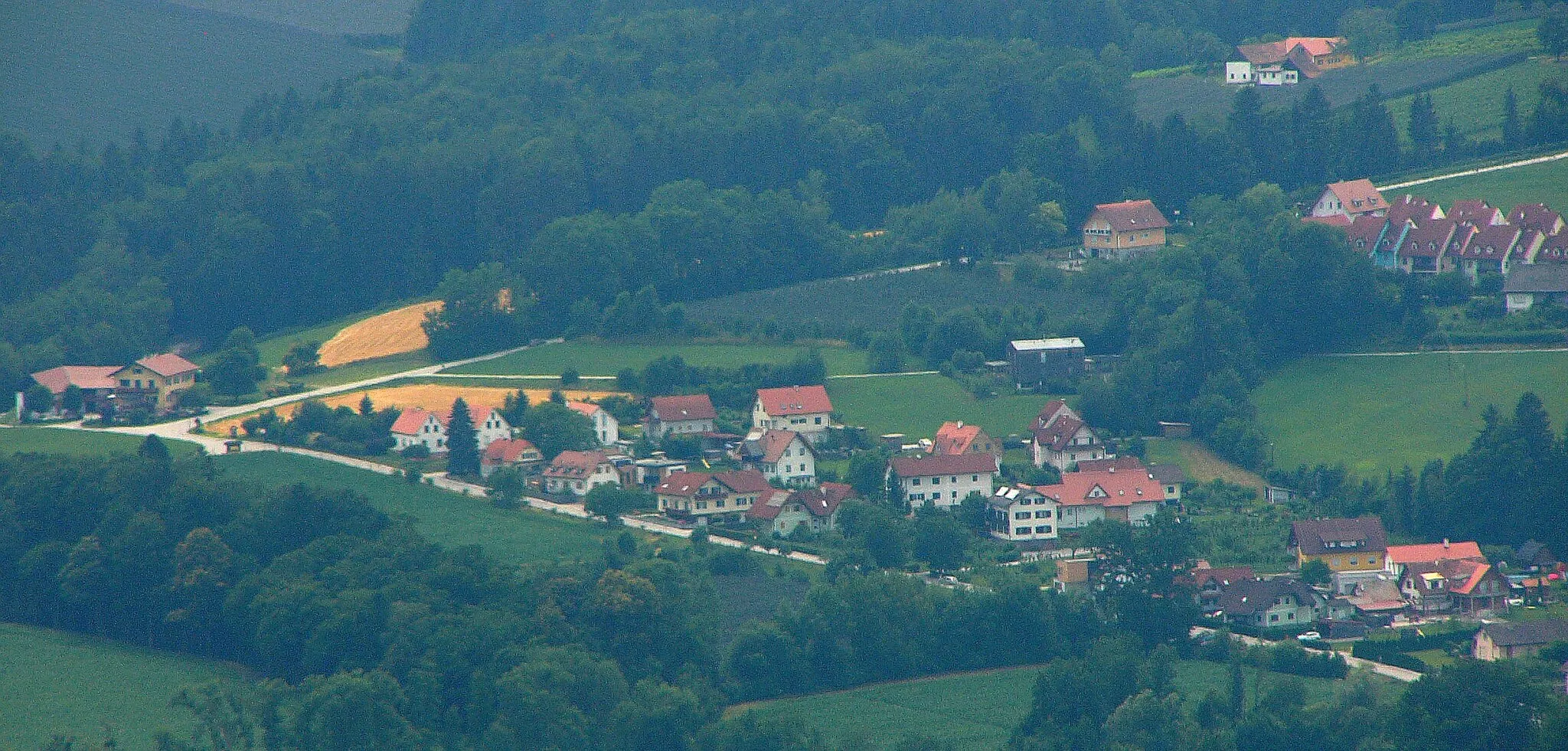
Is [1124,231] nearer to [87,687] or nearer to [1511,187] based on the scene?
[1511,187]

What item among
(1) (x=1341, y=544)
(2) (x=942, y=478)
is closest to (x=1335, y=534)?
(1) (x=1341, y=544)

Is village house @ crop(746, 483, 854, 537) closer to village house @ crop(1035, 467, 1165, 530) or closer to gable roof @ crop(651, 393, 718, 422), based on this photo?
village house @ crop(1035, 467, 1165, 530)

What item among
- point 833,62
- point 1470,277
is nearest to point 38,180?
point 833,62

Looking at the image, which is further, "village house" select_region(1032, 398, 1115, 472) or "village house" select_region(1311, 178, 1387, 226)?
"village house" select_region(1311, 178, 1387, 226)

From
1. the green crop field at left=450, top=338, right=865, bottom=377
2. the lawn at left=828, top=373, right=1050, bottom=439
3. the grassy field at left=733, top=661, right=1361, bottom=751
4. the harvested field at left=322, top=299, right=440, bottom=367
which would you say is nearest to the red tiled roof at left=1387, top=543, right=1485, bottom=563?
the grassy field at left=733, top=661, right=1361, bottom=751

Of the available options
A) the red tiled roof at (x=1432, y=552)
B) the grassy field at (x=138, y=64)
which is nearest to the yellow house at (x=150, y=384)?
the grassy field at (x=138, y=64)

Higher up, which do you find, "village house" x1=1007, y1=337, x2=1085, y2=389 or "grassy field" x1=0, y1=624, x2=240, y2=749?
"village house" x1=1007, y1=337, x2=1085, y2=389

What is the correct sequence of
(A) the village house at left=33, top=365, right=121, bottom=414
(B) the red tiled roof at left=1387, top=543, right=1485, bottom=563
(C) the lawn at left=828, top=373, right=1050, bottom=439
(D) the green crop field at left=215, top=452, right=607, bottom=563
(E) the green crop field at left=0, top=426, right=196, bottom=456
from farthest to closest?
(A) the village house at left=33, top=365, right=121, bottom=414, (E) the green crop field at left=0, top=426, right=196, bottom=456, (C) the lawn at left=828, top=373, right=1050, bottom=439, (D) the green crop field at left=215, top=452, right=607, bottom=563, (B) the red tiled roof at left=1387, top=543, right=1485, bottom=563
